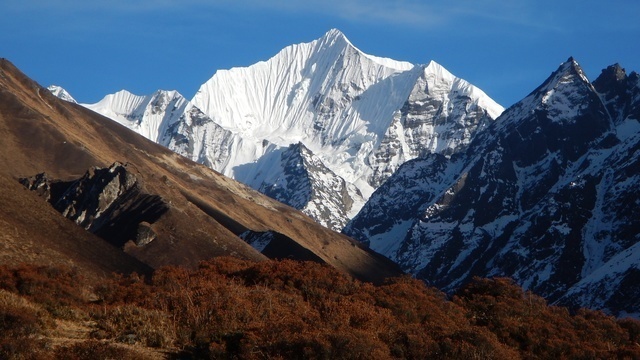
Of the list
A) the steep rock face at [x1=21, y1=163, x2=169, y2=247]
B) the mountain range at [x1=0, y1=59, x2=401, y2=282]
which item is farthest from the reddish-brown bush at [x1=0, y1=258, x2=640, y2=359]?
the steep rock face at [x1=21, y1=163, x2=169, y2=247]

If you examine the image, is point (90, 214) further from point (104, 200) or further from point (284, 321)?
point (284, 321)

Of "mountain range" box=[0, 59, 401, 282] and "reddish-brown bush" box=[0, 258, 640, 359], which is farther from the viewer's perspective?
"mountain range" box=[0, 59, 401, 282]

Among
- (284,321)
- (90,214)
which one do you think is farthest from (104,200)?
(284,321)

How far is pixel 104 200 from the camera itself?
15312 centimetres

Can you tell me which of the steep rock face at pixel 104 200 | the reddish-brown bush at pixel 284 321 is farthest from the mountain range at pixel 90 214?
the reddish-brown bush at pixel 284 321

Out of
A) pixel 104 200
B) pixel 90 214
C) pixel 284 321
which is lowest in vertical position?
pixel 284 321

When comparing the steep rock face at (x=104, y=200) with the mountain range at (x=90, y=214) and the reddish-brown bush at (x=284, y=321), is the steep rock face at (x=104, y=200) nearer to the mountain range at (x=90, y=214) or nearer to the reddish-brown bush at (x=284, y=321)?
the mountain range at (x=90, y=214)

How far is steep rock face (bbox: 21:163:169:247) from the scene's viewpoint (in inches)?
5689

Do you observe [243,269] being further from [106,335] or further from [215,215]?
[215,215]

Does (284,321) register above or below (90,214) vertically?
below

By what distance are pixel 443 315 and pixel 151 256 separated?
3144 inches

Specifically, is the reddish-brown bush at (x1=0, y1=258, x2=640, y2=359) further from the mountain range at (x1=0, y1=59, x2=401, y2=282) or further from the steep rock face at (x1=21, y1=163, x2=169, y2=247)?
the steep rock face at (x1=21, y1=163, x2=169, y2=247)

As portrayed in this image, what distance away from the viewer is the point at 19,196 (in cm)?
9156

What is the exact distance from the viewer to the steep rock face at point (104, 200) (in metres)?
144
